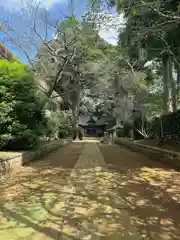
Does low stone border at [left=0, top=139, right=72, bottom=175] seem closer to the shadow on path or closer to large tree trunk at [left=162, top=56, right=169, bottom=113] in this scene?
the shadow on path

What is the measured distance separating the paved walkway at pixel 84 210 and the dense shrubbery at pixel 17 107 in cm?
339

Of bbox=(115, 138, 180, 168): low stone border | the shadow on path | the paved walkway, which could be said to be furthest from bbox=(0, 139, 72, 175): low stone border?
bbox=(115, 138, 180, 168): low stone border

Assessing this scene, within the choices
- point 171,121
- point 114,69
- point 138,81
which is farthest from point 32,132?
point 114,69

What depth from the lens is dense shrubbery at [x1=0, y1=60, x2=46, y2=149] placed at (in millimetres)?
10992

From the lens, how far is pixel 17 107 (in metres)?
11.4

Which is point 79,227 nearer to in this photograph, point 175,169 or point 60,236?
point 60,236

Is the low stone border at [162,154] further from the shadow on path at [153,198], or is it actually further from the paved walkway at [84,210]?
the paved walkway at [84,210]

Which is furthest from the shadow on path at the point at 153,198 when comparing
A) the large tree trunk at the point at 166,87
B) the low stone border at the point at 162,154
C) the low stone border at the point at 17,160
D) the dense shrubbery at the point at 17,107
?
the large tree trunk at the point at 166,87

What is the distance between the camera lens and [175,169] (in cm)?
988

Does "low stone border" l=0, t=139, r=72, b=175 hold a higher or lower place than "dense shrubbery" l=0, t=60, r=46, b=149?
lower

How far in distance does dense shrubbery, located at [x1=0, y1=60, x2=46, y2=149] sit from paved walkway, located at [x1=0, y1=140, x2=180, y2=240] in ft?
11.1

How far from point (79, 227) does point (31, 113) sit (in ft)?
27.3

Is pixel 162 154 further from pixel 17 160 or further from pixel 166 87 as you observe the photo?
pixel 166 87

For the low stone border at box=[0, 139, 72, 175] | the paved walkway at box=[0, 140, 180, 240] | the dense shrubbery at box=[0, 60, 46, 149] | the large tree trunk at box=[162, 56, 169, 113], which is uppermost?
the large tree trunk at box=[162, 56, 169, 113]
